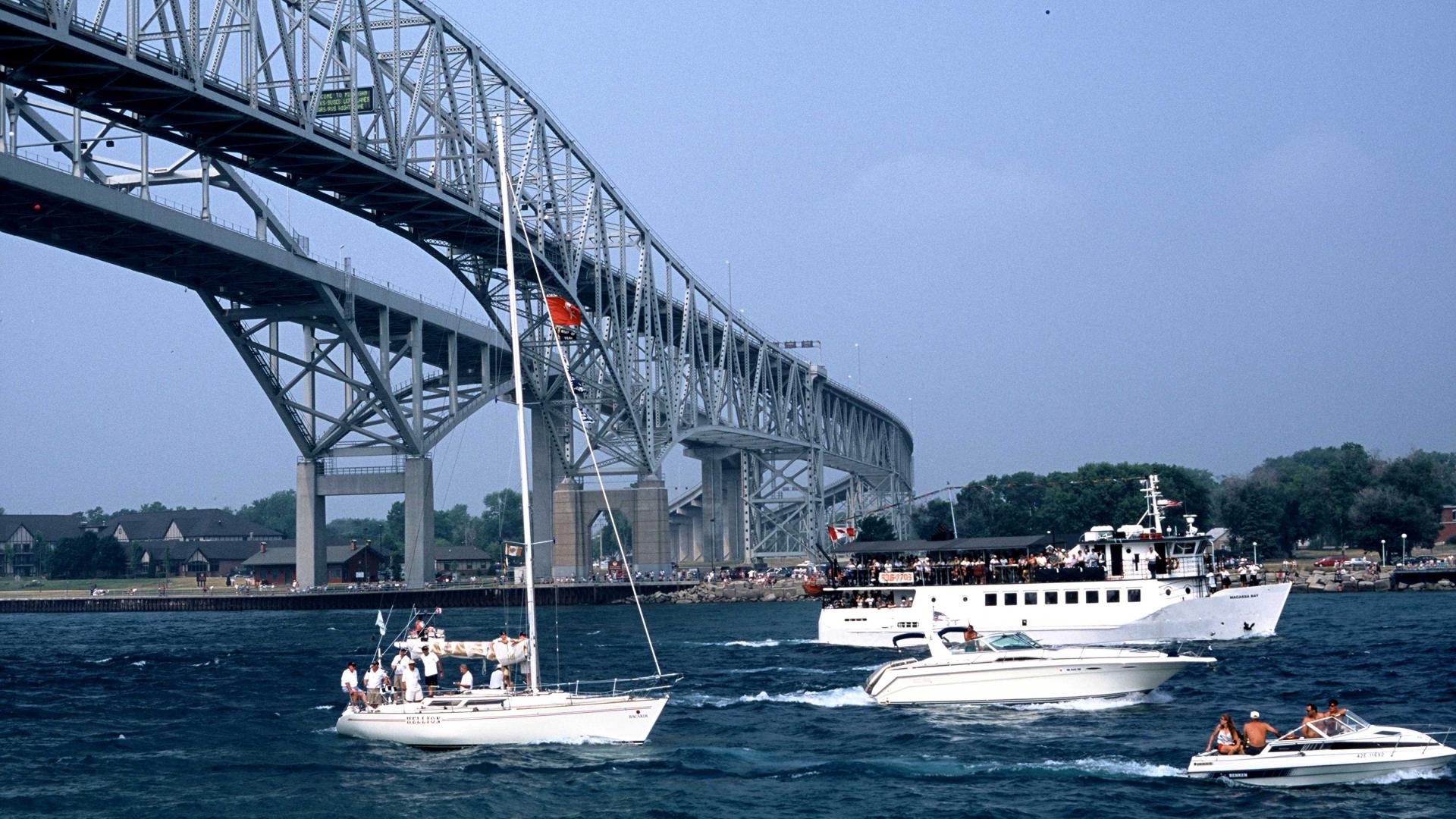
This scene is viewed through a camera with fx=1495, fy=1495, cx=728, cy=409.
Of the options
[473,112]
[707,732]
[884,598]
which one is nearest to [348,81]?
[473,112]

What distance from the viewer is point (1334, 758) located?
2512 cm

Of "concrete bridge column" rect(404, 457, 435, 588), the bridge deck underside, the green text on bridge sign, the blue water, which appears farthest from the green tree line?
the blue water

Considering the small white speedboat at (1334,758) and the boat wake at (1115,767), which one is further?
the boat wake at (1115,767)

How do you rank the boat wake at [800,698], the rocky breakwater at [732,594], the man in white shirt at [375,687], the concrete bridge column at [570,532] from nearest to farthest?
the man in white shirt at [375,687] → the boat wake at [800,698] → the rocky breakwater at [732,594] → the concrete bridge column at [570,532]

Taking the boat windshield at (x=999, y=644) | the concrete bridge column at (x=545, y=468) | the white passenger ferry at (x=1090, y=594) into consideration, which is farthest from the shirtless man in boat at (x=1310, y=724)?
the concrete bridge column at (x=545, y=468)

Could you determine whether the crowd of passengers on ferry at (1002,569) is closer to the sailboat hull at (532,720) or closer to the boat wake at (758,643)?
the boat wake at (758,643)

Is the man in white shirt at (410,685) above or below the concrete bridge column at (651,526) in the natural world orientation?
below

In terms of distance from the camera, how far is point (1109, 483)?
5177 inches

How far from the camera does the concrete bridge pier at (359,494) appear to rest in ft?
318

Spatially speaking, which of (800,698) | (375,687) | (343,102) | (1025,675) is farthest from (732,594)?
(375,687)

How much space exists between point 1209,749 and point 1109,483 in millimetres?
108045

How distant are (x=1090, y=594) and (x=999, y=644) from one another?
58.2 ft

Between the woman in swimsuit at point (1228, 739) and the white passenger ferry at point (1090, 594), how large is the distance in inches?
995

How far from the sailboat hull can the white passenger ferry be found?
85.8ft
